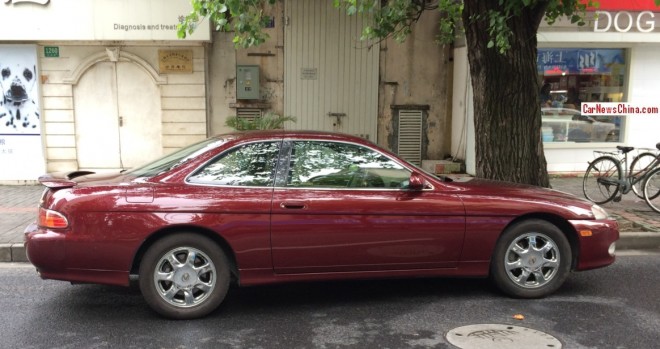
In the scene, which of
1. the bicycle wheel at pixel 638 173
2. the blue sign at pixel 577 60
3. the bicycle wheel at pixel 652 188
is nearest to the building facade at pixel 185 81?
the blue sign at pixel 577 60

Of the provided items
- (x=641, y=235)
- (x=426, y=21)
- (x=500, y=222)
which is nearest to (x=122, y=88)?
(x=426, y=21)

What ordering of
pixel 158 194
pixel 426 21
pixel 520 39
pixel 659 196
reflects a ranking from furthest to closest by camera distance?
pixel 426 21
pixel 659 196
pixel 520 39
pixel 158 194

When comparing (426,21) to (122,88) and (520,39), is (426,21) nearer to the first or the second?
(520,39)

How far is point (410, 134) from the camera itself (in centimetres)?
1186

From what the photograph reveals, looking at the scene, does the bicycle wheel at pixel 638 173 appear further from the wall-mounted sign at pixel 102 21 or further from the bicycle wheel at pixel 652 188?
the wall-mounted sign at pixel 102 21

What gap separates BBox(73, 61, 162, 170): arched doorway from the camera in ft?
34.9

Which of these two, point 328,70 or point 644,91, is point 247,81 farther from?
point 644,91

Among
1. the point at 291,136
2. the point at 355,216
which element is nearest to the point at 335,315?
the point at 355,216

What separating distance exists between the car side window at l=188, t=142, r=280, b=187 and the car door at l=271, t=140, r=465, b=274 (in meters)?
0.13

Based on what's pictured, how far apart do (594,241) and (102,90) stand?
9.15m

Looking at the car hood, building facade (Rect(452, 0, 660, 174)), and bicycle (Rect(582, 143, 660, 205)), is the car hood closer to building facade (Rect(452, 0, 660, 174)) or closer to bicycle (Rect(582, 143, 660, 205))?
bicycle (Rect(582, 143, 660, 205))

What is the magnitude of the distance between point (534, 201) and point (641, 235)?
9.69 ft

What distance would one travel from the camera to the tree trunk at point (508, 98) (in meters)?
6.57

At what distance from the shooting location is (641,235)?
6.89m
